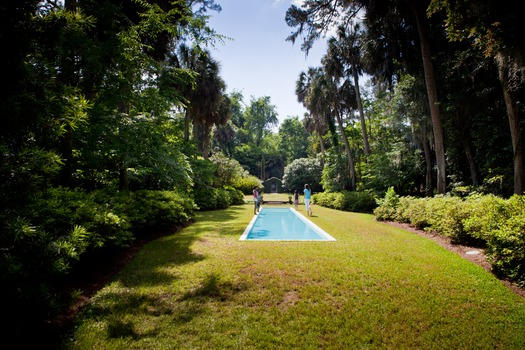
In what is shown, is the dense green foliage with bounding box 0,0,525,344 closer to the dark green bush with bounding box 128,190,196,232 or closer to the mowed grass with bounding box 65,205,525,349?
the dark green bush with bounding box 128,190,196,232

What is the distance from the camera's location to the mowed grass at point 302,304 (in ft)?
10.2

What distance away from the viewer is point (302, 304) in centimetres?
392

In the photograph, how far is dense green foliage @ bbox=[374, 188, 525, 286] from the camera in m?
4.73

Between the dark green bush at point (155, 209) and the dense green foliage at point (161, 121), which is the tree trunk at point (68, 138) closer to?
the dense green foliage at point (161, 121)

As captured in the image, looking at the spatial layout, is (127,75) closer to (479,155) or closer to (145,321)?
(145,321)

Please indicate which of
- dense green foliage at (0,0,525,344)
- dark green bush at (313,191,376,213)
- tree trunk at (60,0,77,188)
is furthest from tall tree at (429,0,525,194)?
dark green bush at (313,191,376,213)

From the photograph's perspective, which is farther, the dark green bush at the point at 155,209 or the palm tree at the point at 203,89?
the palm tree at the point at 203,89

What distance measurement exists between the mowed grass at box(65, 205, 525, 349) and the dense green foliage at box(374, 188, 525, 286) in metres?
0.46

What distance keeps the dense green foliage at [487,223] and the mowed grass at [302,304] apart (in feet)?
1.52

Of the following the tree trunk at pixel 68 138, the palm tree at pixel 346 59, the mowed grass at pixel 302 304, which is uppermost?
the palm tree at pixel 346 59

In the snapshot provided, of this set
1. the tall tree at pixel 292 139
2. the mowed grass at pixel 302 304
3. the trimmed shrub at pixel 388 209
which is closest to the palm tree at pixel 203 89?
Result: the trimmed shrub at pixel 388 209

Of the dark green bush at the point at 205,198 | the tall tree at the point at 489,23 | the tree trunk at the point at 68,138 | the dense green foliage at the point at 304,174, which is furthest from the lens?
the dense green foliage at the point at 304,174

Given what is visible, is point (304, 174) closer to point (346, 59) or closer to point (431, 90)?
point (346, 59)

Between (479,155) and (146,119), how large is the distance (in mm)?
16162
